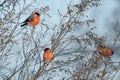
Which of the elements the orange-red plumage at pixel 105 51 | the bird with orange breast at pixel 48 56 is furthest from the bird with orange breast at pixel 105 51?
the bird with orange breast at pixel 48 56

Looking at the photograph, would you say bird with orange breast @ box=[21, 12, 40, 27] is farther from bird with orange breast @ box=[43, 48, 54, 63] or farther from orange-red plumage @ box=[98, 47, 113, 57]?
orange-red plumage @ box=[98, 47, 113, 57]

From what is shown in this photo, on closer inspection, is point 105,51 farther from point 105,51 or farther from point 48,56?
point 48,56

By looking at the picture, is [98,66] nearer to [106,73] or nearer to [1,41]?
[106,73]

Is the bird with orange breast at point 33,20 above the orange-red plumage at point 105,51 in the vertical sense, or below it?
above

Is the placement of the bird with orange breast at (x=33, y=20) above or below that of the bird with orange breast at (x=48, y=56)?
above

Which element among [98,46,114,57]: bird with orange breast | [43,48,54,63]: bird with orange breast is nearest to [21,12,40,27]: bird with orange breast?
[43,48,54,63]: bird with orange breast

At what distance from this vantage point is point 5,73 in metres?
8.79

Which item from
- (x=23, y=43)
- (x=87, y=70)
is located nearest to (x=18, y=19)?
(x=23, y=43)

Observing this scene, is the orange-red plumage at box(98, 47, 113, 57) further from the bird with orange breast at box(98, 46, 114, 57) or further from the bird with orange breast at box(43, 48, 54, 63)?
the bird with orange breast at box(43, 48, 54, 63)

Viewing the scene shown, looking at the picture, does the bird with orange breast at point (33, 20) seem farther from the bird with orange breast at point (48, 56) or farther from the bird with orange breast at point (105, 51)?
the bird with orange breast at point (105, 51)

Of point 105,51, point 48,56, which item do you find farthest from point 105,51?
point 48,56

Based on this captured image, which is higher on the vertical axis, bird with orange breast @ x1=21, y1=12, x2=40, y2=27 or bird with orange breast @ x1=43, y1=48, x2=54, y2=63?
bird with orange breast @ x1=21, y1=12, x2=40, y2=27

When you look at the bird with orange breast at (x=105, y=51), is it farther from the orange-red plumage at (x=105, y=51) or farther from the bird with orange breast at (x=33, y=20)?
the bird with orange breast at (x=33, y=20)

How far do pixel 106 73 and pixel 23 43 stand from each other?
2269mm
